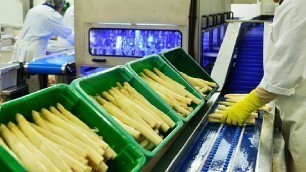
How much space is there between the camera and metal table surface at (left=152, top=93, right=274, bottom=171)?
5.01ft

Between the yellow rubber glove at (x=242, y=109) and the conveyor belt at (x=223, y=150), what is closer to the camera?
the conveyor belt at (x=223, y=150)

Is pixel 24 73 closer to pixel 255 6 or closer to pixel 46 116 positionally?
pixel 46 116

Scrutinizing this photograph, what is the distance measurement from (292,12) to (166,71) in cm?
75

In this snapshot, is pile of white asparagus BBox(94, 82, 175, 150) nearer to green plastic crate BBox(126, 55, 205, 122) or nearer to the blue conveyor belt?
green plastic crate BBox(126, 55, 205, 122)

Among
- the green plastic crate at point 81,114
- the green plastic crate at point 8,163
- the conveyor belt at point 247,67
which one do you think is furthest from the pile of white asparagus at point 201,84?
the green plastic crate at point 8,163

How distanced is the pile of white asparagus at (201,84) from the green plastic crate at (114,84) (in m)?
0.54

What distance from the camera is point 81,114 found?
4.45 ft

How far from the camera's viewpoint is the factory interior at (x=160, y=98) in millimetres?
1188

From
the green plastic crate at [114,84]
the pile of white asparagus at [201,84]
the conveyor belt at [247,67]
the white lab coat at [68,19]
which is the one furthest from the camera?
the white lab coat at [68,19]

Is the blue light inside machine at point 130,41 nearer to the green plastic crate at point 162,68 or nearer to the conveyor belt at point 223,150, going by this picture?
the green plastic crate at point 162,68

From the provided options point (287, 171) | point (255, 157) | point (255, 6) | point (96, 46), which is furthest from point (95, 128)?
point (255, 6)

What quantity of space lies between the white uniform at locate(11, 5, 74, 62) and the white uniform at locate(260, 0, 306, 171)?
3757mm

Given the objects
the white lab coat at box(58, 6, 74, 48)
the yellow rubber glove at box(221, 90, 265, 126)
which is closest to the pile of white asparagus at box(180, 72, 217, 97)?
the yellow rubber glove at box(221, 90, 265, 126)

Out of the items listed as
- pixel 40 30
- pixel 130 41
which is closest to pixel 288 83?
pixel 130 41
